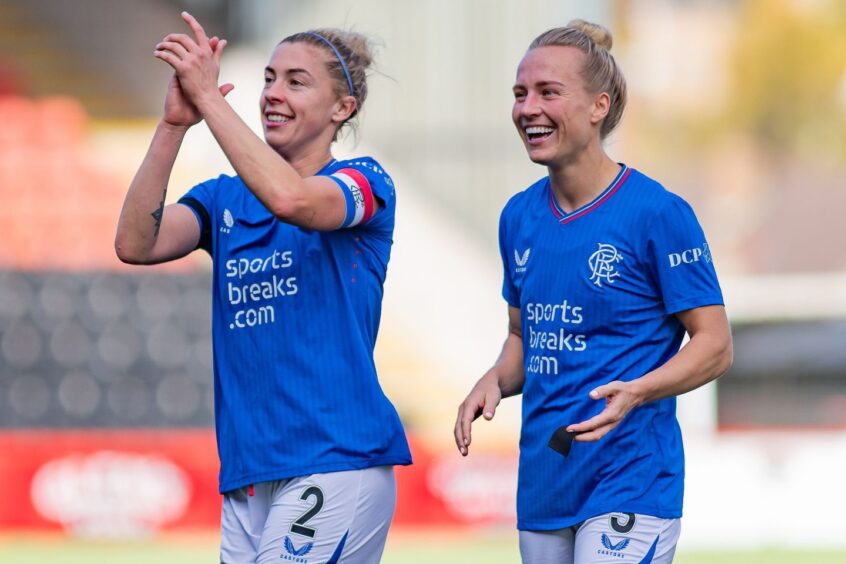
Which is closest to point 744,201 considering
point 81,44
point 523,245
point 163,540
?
point 81,44

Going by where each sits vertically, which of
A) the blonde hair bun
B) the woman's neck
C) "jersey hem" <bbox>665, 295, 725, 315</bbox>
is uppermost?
the blonde hair bun

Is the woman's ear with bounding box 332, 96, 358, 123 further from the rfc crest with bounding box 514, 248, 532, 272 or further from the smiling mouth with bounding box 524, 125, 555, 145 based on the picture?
the rfc crest with bounding box 514, 248, 532, 272

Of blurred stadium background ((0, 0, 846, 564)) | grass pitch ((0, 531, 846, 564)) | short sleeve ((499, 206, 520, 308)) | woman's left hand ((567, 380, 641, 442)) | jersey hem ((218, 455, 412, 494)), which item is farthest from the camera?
blurred stadium background ((0, 0, 846, 564))

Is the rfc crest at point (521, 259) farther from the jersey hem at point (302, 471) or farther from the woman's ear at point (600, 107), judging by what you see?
the jersey hem at point (302, 471)

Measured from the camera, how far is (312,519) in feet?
11.3

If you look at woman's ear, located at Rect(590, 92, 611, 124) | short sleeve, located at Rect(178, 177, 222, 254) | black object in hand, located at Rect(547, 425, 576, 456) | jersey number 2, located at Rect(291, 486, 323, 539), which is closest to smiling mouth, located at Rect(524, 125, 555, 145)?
woman's ear, located at Rect(590, 92, 611, 124)

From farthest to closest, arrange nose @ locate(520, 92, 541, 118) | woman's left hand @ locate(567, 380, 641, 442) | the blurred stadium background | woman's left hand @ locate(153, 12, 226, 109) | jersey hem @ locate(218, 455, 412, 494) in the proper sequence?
the blurred stadium background → nose @ locate(520, 92, 541, 118) → jersey hem @ locate(218, 455, 412, 494) → woman's left hand @ locate(153, 12, 226, 109) → woman's left hand @ locate(567, 380, 641, 442)

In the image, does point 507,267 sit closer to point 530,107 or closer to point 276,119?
point 530,107

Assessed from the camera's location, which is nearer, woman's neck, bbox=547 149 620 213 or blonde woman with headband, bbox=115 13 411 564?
blonde woman with headband, bbox=115 13 411 564

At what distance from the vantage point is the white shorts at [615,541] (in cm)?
346

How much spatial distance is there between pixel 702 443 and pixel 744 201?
37431 millimetres

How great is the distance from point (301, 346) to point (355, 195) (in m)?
0.40

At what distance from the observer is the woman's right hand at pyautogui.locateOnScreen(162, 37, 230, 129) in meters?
3.48

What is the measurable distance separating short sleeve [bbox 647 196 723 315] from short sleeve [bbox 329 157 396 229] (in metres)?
0.68
